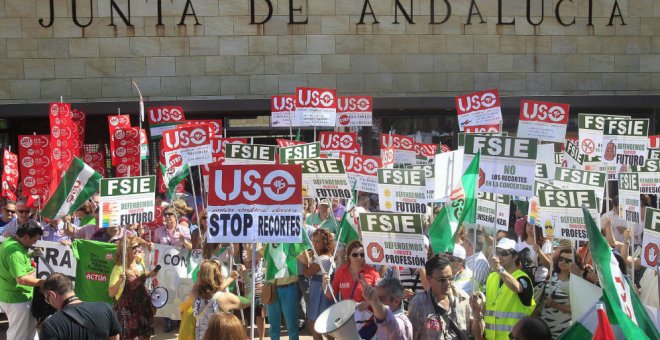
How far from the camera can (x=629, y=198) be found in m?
10.9

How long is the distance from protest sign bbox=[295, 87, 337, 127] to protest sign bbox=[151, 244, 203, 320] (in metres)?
4.38

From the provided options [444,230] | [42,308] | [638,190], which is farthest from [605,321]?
[42,308]

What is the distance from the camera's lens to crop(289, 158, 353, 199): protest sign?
423 inches

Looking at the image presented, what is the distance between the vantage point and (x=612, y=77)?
21.1 meters

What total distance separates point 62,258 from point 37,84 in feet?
34.6

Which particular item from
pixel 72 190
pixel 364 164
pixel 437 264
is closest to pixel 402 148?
pixel 364 164

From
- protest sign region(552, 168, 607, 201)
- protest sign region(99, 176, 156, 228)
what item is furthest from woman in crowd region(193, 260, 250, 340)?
protest sign region(552, 168, 607, 201)

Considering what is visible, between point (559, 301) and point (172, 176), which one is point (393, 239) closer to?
point (559, 301)

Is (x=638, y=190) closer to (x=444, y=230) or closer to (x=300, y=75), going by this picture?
(x=444, y=230)

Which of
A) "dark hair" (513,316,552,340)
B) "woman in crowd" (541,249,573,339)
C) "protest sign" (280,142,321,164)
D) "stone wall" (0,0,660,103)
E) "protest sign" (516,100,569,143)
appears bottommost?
"woman in crowd" (541,249,573,339)

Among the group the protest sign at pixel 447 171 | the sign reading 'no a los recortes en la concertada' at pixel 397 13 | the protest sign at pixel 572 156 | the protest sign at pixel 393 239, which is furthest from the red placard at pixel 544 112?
the sign reading 'no a los recortes en la concertada' at pixel 397 13

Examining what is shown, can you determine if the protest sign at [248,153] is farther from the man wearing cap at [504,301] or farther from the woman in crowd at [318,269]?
the man wearing cap at [504,301]

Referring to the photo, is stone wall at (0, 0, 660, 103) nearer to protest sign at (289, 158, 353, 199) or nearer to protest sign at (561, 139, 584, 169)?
protest sign at (561, 139, 584, 169)

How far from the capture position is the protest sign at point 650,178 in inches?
444
